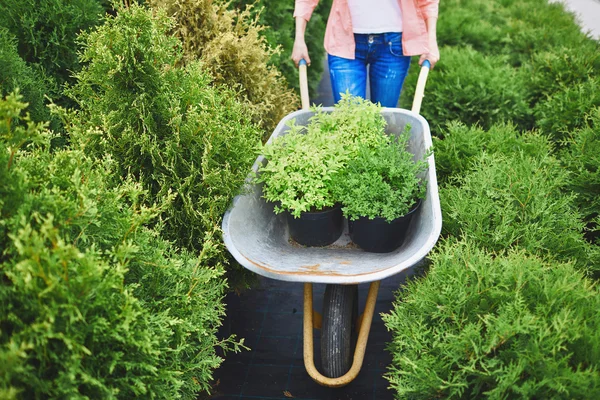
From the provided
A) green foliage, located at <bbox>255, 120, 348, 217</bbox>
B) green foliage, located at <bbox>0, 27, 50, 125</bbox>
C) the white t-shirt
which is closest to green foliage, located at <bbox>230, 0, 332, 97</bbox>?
the white t-shirt

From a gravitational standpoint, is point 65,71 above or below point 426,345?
above

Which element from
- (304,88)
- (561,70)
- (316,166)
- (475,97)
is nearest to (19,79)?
(304,88)

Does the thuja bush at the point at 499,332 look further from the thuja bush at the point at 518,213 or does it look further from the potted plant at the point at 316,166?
the potted plant at the point at 316,166

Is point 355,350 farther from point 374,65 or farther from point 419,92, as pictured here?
point 374,65

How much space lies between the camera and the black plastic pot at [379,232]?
98.4 inches

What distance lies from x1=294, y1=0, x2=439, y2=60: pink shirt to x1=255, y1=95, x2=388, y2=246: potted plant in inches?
26.2

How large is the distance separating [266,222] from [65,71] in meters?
1.69

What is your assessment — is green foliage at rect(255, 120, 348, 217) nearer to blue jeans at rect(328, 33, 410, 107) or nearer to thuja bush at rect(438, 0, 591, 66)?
blue jeans at rect(328, 33, 410, 107)

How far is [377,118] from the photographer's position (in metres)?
A: 2.88

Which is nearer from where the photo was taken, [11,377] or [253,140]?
[11,377]

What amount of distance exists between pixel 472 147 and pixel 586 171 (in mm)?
663

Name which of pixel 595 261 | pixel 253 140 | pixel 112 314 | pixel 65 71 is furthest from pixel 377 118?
pixel 65 71

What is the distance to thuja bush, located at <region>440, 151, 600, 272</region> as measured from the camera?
2549 millimetres

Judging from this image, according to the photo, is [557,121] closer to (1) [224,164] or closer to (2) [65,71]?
(1) [224,164]
